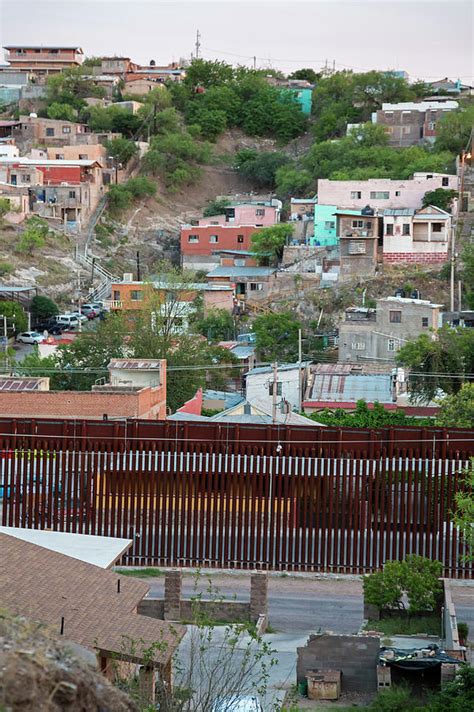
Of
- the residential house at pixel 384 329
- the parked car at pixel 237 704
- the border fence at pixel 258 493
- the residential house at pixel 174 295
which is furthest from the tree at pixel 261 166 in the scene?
the parked car at pixel 237 704

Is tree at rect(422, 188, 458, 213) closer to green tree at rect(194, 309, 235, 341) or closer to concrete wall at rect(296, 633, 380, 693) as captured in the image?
green tree at rect(194, 309, 235, 341)

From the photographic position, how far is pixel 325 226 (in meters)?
76.4

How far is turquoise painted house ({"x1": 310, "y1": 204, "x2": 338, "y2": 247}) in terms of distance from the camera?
249 ft

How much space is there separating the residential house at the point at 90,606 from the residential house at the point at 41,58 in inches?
4055

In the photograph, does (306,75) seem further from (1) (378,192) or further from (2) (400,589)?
(2) (400,589)

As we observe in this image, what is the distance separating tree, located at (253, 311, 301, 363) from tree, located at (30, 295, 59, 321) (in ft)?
38.5

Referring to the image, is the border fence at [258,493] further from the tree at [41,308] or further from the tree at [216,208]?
the tree at [216,208]

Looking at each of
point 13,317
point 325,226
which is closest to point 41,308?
point 13,317

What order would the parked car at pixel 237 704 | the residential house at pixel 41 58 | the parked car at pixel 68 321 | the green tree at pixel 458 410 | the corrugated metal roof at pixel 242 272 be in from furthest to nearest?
1. the residential house at pixel 41 58
2. the corrugated metal roof at pixel 242 272
3. the parked car at pixel 68 321
4. the green tree at pixel 458 410
5. the parked car at pixel 237 704

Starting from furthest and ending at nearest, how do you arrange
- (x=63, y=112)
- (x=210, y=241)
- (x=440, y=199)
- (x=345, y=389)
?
(x=63, y=112), (x=210, y=241), (x=440, y=199), (x=345, y=389)

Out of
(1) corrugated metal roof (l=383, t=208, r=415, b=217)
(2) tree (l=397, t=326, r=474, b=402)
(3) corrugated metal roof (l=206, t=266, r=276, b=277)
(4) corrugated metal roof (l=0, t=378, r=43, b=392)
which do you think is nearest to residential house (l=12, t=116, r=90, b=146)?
(3) corrugated metal roof (l=206, t=266, r=276, b=277)

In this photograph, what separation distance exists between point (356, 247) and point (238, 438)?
45.7m

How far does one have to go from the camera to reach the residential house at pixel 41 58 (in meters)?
118

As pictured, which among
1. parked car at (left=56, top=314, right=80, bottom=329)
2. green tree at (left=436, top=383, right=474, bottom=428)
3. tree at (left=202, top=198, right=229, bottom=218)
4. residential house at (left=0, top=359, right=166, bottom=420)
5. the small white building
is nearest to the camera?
residential house at (left=0, top=359, right=166, bottom=420)
